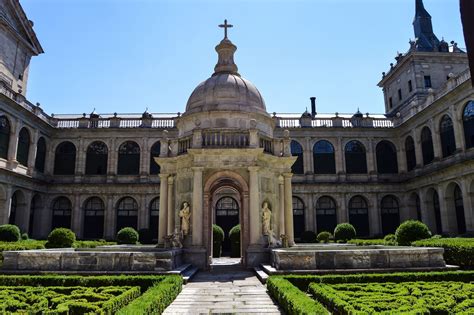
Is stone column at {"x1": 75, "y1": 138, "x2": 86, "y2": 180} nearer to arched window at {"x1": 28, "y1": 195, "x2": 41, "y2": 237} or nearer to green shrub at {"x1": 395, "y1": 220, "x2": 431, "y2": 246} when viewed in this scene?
arched window at {"x1": 28, "y1": 195, "x2": 41, "y2": 237}

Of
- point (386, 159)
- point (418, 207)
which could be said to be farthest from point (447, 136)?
point (418, 207)

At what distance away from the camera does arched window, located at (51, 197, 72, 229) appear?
42.3 meters

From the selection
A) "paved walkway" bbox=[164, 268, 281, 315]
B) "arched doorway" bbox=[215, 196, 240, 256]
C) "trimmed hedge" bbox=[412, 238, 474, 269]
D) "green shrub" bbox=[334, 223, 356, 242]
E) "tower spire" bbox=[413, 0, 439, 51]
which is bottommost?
"paved walkway" bbox=[164, 268, 281, 315]

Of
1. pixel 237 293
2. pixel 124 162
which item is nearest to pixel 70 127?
pixel 124 162

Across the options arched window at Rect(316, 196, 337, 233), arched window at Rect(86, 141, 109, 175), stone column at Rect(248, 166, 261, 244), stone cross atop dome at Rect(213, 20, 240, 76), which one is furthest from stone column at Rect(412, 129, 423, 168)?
arched window at Rect(86, 141, 109, 175)

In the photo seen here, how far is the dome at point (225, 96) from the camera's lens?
20.4m

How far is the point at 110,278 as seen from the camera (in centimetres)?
1165

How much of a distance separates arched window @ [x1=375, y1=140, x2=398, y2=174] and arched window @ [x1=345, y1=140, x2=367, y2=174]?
5.42ft

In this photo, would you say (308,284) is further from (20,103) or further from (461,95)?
(20,103)

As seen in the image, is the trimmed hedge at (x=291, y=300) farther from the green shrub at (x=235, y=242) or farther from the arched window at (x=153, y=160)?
the arched window at (x=153, y=160)

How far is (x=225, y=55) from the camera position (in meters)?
22.5

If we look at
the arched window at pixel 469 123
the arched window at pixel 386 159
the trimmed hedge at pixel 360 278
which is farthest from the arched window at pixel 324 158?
the trimmed hedge at pixel 360 278

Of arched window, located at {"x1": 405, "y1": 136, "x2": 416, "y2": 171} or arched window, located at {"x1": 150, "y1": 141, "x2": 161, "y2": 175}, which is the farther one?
arched window, located at {"x1": 150, "y1": 141, "x2": 161, "y2": 175}

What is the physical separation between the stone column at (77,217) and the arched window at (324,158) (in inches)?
1061
